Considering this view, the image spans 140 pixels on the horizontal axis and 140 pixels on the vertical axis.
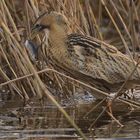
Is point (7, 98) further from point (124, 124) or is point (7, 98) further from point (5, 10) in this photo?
point (124, 124)

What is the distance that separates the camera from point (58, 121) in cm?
605

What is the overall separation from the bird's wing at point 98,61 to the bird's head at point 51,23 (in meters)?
0.17

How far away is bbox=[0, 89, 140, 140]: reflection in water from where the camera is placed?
5.45 m

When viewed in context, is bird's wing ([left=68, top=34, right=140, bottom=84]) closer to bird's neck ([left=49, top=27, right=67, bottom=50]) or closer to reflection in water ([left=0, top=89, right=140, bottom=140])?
bird's neck ([left=49, top=27, right=67, bottom=50])

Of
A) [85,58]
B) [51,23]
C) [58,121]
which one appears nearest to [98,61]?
[85,58]

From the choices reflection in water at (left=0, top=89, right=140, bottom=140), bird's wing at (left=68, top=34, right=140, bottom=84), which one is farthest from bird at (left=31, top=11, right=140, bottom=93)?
reflection in water at (left=0, top=89, right=140, bottom=140)

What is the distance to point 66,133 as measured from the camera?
5.52m

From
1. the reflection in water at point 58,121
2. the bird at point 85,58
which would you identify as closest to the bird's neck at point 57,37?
the bird at point 85,58

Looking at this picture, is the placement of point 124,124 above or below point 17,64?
below

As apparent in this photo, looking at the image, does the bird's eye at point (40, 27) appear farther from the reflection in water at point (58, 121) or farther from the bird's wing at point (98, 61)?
the reflection in water at point (58, 121)

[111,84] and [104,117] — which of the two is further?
[111,84]

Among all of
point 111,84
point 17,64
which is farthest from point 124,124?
point 17,64

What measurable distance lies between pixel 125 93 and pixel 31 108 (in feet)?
3.33

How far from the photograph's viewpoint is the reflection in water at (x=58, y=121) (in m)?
5.45
